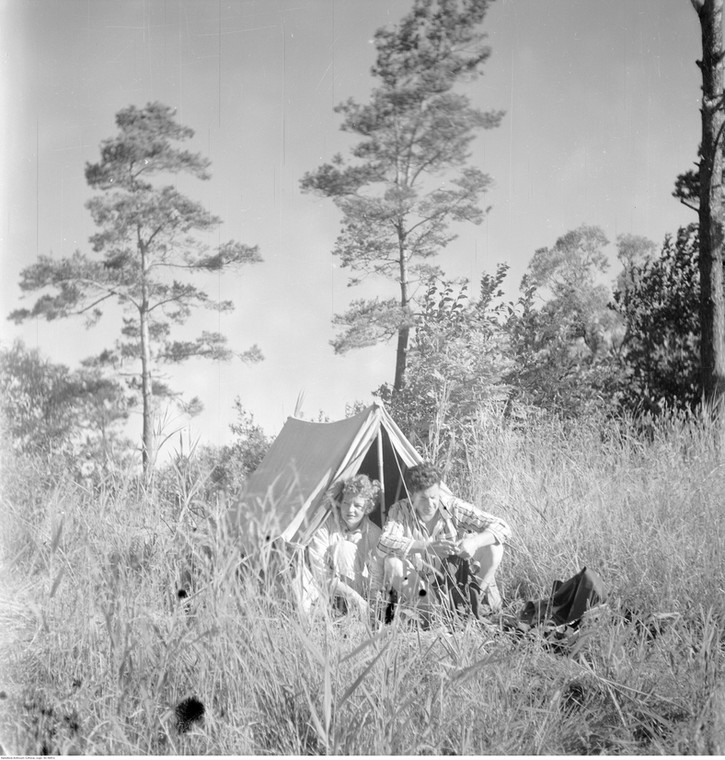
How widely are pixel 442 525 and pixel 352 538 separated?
0.47 m

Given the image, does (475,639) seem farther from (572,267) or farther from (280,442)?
(572,267)

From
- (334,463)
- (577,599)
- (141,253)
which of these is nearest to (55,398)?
(141,253)

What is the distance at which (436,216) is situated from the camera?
1279 centimetres

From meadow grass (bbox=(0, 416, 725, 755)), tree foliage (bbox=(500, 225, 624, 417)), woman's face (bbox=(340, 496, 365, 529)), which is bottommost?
meadow grass (bbox=(0, 416, 725, 755))

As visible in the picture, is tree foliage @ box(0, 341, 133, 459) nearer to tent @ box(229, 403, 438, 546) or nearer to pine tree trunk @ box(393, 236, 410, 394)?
pine tree trunk @ box(393, 236, 410, 394)

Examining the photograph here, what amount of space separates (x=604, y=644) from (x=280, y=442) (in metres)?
3.03

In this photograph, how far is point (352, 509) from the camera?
4.17 meters

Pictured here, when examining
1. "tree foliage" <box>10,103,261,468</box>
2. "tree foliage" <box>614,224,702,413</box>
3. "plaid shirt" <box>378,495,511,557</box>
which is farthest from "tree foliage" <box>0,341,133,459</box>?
"plaid shirt" <box>378,495,511,557</box>

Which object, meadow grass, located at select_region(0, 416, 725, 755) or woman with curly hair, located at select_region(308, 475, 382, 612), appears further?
woman with curly hair, located at select_region(308, 475, 382, 612)

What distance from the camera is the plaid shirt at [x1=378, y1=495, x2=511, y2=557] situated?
409 centimetres

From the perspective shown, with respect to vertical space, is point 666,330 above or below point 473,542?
above

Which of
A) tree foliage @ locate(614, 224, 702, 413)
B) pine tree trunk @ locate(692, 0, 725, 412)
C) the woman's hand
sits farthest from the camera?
tree foliage @ locate(614, 224, 702, 413)

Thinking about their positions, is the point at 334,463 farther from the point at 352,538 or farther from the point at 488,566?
the point at 488,566

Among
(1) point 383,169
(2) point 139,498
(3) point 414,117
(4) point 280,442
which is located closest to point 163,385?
(1) point 383,169
